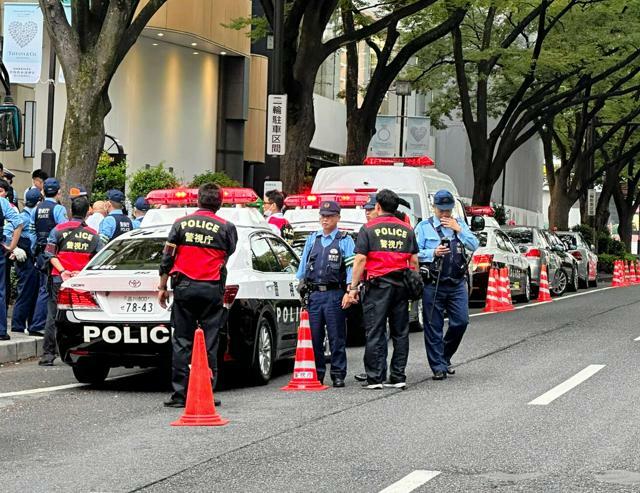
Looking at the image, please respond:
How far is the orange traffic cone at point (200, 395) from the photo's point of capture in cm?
1009

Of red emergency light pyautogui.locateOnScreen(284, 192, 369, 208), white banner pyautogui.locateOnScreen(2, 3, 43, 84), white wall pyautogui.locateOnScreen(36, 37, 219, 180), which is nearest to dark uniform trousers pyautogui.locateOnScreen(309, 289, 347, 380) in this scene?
red emergency light pyautogui.locateOnScreen(284, 192, 369, 208)

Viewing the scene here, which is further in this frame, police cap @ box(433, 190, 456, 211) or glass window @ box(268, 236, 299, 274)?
glass window @ box(268, 236, 299, 274)

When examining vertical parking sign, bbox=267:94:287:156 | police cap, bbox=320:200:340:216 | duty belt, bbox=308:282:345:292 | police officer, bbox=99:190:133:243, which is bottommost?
duty belt, bbox=308:282:345:292

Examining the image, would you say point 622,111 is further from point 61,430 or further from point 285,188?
point 61,430

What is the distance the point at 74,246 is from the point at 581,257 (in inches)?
948

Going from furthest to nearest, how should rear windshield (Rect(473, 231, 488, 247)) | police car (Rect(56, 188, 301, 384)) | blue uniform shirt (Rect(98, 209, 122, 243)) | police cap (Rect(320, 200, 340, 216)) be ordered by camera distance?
rear windshield (Rect(473, 231, 488, 247))
blue uniform shirt (Rect(98, 209, 122, 243))
police cap (Rect(320, 200, 340, 216))
police car (Rect(56, 188, 301, 384))

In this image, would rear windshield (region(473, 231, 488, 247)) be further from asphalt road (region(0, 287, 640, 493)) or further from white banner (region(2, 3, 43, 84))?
asphalt road (region(0, 287, 640, 493))

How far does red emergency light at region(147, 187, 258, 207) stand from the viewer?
1459 centimetres

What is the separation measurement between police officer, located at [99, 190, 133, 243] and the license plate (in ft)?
13.6

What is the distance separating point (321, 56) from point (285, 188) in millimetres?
2505

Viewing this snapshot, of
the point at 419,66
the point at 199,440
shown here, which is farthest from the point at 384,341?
the point at 419,66

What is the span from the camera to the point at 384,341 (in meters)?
12.6

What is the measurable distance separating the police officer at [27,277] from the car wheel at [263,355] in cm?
396

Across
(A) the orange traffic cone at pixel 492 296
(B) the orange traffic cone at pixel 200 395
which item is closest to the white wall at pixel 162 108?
(A) the orange traffic cone at pixel 492 296
